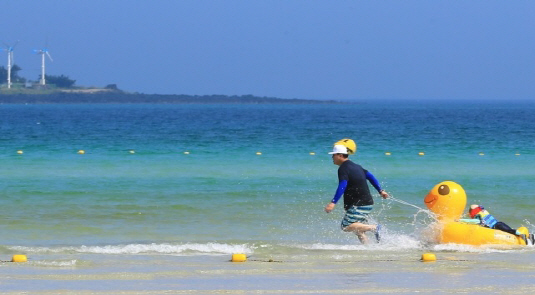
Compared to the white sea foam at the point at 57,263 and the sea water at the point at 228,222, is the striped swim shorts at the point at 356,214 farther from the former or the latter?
the white sea foam at the point at 57,263

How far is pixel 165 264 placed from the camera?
10.7 meters

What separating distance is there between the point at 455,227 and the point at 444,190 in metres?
0.54

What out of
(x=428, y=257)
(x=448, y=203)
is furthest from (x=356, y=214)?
(x=428, y=257)

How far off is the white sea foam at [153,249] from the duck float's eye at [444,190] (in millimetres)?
2524

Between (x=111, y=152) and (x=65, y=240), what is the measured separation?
22.8 meters

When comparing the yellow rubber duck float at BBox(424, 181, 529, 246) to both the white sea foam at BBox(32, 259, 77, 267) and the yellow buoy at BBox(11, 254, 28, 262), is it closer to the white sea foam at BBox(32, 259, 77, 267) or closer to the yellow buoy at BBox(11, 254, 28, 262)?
the white sea foam at BBox(32, 259, 77, 267)

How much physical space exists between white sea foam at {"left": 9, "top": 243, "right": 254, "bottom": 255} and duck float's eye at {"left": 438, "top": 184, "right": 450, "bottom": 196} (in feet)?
8.28

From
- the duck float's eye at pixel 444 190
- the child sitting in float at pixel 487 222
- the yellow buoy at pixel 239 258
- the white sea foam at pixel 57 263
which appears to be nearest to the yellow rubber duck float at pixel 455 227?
the duck float's eye at pixel 444 190

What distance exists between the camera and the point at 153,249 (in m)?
12.3

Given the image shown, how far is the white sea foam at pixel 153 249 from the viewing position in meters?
12.1

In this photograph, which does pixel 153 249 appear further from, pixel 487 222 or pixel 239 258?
pixel 487 222

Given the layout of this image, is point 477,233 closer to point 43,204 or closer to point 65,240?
point 65,240

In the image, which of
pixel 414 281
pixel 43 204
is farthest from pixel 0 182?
pixel 414 281

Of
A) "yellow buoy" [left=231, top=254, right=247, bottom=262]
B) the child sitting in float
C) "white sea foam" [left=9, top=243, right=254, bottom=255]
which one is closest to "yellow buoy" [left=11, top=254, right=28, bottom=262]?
"white sea foam" [left=9, top=243, right=254, bottom=255]
